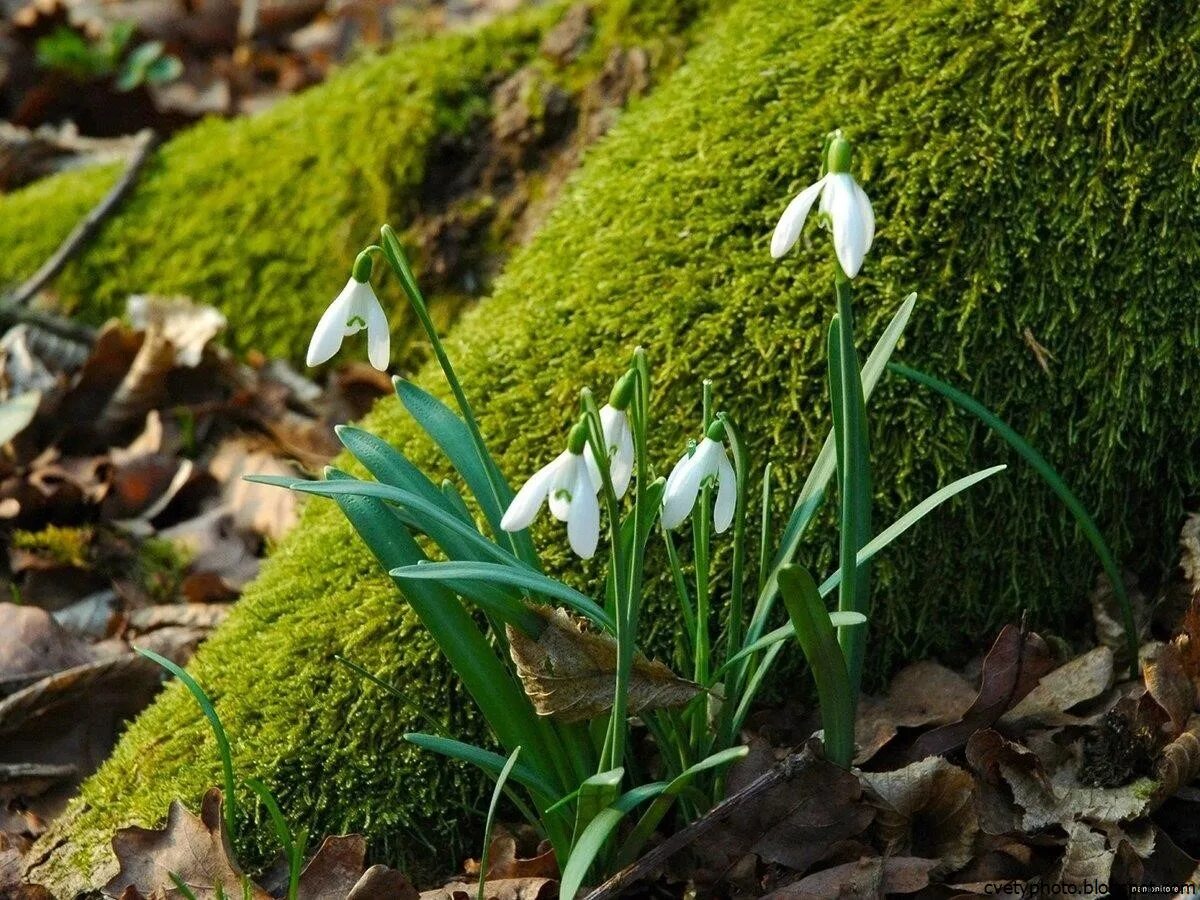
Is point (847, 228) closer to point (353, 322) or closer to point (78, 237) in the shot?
point (353, 322)

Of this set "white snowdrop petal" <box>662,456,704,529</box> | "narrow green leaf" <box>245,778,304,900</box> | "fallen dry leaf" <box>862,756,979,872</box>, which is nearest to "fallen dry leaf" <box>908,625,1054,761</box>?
"fallen dry leaf" <box>862,756,979,872</box>

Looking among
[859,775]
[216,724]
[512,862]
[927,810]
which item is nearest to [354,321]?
[216,724]

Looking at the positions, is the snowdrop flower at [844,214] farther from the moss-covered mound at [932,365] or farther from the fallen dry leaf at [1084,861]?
the fallen dry leaf at [1084,861]

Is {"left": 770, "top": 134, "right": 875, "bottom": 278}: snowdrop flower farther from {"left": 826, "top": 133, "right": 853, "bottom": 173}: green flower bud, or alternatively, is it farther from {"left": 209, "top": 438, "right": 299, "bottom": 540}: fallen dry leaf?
{"left": 209, "top": 438, "right": 299, "bottom": 540}: fallen dry leaf

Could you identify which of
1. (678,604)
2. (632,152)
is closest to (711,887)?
(678,604)

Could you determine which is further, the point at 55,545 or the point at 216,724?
the point at 55,545

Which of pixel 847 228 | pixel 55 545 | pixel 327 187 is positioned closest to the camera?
pixel 847 228
